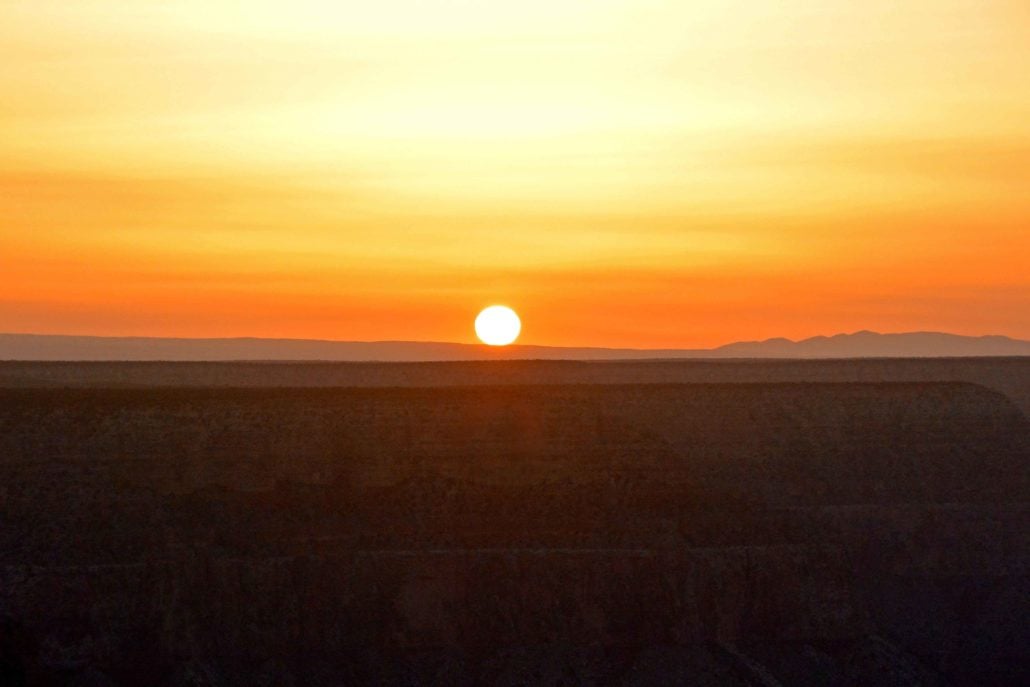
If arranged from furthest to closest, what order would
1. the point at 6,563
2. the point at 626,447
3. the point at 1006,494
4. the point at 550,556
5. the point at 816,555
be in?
the point at 1006,494 → the point at 626,447 → the point at 816,555 → the point at 550,556 → the point at 6,563

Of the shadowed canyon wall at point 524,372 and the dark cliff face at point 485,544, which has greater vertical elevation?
the shadowed canyon wall at point 524,372

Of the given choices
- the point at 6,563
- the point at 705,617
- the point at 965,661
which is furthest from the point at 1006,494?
the point at 6,563

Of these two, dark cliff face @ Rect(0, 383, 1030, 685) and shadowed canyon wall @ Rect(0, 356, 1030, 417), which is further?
shadowed canyon wall @ Rect(0, 356, 1030, 417)

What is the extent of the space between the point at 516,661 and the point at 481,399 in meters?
12.6

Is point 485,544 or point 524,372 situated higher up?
point 524,372

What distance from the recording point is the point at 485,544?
45938mm

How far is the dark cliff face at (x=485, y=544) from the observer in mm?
40281

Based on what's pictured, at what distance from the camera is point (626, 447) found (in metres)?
52.6

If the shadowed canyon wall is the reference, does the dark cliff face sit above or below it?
below

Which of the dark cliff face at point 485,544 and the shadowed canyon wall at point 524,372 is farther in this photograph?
the shadowed canyon wall at point 524,372

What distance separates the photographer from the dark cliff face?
1586 inches

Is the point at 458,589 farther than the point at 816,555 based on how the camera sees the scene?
No

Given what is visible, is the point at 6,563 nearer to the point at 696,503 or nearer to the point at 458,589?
the point at 458,589

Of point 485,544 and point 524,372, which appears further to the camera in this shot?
point 524,372
